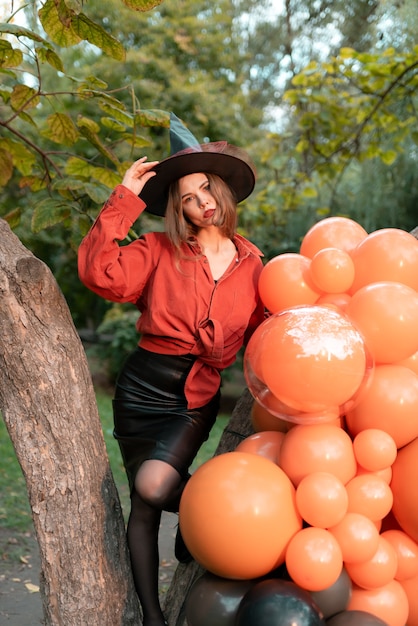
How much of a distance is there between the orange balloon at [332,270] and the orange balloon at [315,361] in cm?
22

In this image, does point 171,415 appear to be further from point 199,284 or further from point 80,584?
point 80,584

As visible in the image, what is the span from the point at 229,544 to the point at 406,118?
16.1ft

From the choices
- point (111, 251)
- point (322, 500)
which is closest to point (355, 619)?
point (322, 500)

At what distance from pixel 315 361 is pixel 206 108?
8.82 m

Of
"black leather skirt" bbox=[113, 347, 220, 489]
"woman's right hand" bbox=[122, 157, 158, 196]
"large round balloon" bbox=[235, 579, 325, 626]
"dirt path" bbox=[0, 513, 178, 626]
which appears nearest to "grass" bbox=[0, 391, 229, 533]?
"dirt path" bbox=[0, 513, 178, 626]

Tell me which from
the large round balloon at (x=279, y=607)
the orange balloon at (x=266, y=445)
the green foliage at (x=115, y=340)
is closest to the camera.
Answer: the large round balloon at (x=279, y=607)

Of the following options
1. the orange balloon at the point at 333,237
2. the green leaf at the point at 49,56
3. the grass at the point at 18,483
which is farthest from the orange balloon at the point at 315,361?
the grass at the point at 18,483

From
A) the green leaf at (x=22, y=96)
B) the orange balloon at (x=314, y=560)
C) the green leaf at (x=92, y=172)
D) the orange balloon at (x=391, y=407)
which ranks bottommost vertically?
the orange balloon at (x=314, y=560)

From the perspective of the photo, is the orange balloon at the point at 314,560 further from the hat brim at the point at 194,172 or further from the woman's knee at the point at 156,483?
the hat brim at the point at 194,172

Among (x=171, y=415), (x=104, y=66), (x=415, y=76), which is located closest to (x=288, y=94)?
(x=415, y=76)

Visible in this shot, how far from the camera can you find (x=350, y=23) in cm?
912

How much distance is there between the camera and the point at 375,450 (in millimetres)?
1743

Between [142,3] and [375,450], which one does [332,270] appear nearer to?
[375,450]

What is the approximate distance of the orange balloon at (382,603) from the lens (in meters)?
1.69
